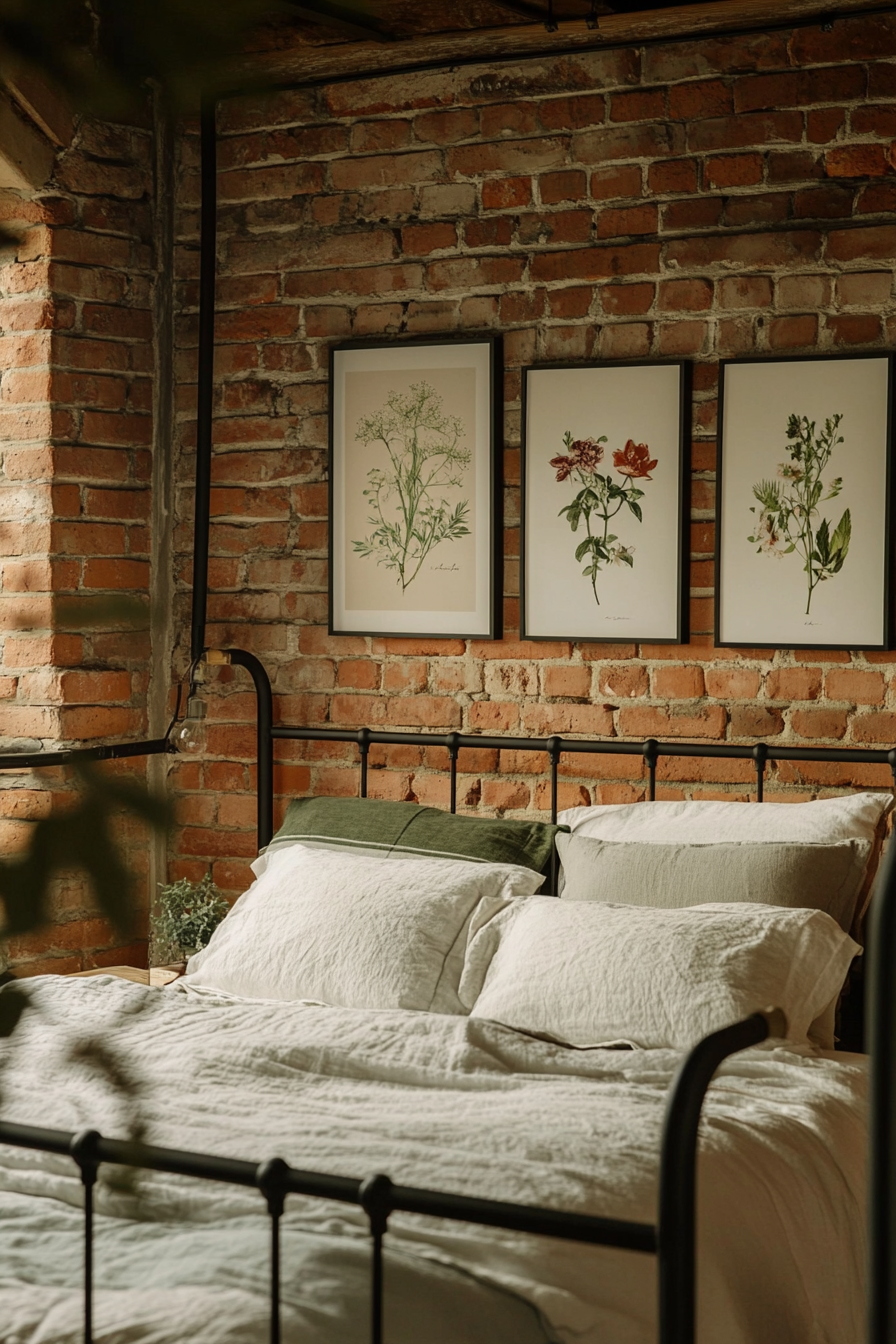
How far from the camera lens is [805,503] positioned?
9.63 ft

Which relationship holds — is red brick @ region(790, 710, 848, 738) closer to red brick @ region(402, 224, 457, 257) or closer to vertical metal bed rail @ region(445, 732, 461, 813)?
vertical metal bed rail @ region(445, 732, 461, 813)

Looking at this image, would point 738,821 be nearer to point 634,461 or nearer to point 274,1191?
point 634,461

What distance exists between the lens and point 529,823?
2.95 meters

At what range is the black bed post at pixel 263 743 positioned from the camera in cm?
330

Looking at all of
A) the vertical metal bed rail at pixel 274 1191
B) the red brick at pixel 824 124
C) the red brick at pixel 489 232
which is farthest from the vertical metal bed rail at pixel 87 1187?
the red brick at pixel 824 124

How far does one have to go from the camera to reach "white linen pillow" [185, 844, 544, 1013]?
2.52m

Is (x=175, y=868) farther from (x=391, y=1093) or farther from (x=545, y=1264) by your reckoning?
(x=545, y=1264)

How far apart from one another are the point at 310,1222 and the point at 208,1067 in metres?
0.49

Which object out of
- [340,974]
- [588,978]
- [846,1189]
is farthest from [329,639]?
[846,1189]

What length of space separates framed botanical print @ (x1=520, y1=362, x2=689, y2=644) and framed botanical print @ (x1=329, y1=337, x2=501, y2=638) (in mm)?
100

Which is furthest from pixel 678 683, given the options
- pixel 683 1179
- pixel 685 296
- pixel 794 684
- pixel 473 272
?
pixel 683 1179

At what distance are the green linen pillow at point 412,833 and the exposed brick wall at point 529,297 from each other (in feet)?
0.72

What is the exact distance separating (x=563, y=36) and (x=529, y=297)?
0.54 meters

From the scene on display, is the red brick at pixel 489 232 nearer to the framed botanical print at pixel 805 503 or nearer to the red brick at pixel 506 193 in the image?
the red brick at pixel 506 193
